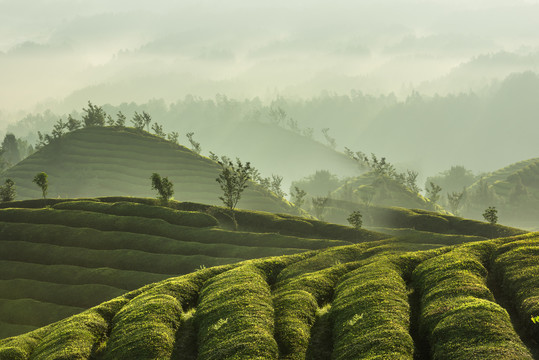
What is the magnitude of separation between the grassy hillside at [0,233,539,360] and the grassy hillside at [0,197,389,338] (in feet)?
90.7

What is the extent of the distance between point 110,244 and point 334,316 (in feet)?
201

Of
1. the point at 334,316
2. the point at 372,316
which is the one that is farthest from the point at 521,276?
the point at 334,316

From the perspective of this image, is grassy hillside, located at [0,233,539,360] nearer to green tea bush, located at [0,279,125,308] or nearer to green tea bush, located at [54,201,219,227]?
green tea bush, located at [0,279,125,308]

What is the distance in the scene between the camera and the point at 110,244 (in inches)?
3332

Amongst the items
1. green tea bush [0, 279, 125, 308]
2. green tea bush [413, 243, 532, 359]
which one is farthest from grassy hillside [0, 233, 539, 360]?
green tea bush [0, 279, 125, 308]

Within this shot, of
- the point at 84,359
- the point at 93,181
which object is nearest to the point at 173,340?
the point at 84,359

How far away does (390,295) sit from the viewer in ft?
128

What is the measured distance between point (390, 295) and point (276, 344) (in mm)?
12872

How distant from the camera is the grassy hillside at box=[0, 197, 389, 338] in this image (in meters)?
70.4

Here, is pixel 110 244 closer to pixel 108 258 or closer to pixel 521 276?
pixel 108 258

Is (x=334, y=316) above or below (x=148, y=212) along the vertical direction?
below

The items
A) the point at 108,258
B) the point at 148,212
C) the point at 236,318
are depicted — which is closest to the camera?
the point at 236,318

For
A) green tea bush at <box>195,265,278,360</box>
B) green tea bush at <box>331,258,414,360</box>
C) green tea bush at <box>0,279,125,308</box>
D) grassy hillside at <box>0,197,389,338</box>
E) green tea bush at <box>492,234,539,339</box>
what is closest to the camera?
green tea bush at <box>331,258,414,360</box>

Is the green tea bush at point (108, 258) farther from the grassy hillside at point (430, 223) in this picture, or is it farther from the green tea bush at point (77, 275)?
the grassy hillside at point (430, 223)
